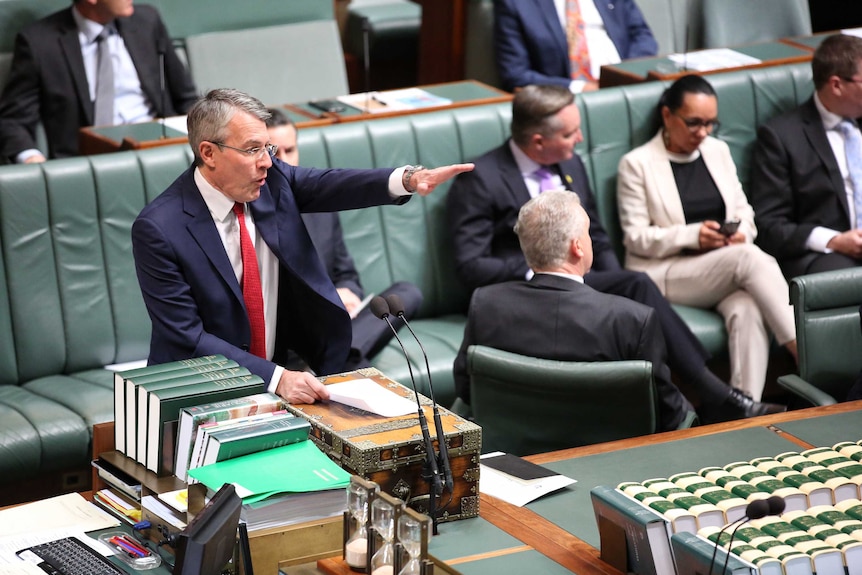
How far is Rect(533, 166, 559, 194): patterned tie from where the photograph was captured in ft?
15.1

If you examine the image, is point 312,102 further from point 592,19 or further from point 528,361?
point 528,361

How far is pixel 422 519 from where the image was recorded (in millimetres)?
2021

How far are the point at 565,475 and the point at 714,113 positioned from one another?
234 centimetres

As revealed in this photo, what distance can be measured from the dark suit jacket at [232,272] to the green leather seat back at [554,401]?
394mm

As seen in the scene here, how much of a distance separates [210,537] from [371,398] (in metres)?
0.70

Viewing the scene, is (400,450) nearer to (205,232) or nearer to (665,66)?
(205,232)

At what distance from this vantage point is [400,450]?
7.89 ft

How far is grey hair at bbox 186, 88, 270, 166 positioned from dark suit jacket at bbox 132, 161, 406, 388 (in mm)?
127

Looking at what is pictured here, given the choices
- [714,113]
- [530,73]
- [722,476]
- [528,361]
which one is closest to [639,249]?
[714,113]

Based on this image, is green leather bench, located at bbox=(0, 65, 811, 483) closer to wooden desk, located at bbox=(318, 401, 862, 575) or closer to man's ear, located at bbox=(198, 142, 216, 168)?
man's ear, located at bbox=(198, 142, 216, 168)

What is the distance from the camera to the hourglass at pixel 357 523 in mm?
2148

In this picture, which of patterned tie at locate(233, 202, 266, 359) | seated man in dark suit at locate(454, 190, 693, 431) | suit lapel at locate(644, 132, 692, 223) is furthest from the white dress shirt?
patterned tie at locate(233, 202, 266, 359)

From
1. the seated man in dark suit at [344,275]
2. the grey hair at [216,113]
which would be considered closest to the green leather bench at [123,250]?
the seated man in dark suit at [344,275]

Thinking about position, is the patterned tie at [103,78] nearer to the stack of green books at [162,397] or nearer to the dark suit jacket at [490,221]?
the dark suit jacket at [490,221]
